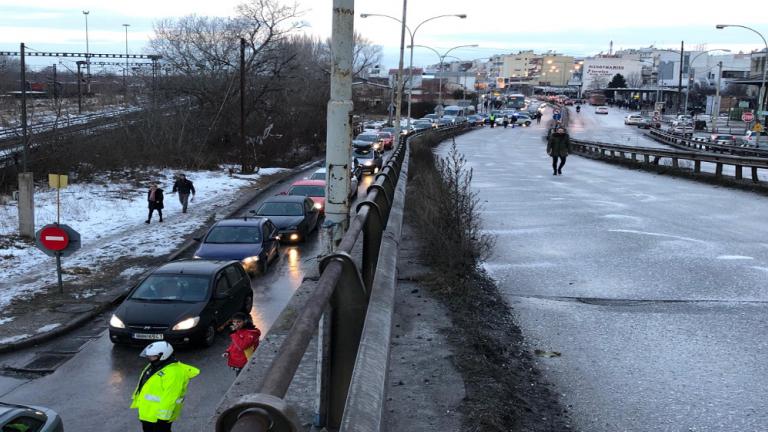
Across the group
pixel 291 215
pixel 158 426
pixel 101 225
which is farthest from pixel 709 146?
pixel 158 426

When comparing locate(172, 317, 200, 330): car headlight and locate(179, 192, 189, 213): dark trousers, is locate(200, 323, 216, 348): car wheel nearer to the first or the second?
locate(172, 317, 200, 330): car headlight

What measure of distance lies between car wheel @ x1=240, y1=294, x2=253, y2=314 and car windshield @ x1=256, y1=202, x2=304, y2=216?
337 inches

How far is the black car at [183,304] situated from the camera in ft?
41.9

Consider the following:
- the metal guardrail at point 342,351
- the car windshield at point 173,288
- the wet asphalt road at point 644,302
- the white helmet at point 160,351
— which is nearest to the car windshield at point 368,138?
the wet asphalt road at point 644,302

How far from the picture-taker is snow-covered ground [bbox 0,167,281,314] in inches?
758

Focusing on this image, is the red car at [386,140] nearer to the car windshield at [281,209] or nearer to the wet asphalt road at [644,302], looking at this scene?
the car windshield at [281,209]

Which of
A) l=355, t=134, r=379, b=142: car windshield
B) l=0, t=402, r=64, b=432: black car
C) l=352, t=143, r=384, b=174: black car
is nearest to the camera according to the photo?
l=0, t=402, r=64, b=432: black car

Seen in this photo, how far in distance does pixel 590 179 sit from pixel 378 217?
58.0 ft

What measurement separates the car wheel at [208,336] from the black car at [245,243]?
4816 millimetres

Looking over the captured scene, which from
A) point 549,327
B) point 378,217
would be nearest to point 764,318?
point 549,327

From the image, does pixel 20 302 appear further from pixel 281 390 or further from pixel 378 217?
pixel 281 390

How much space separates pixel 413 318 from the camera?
256 inches

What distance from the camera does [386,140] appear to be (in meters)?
53.8

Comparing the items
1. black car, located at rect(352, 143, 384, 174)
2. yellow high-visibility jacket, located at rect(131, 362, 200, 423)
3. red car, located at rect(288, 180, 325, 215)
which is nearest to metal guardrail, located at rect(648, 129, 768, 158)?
black car, located at rect(352, 143, 384, 174)
